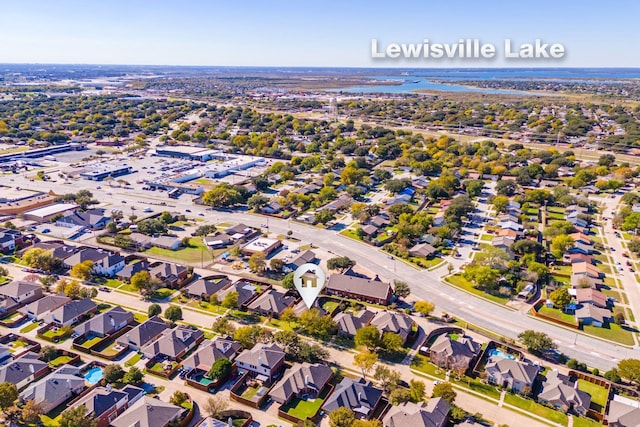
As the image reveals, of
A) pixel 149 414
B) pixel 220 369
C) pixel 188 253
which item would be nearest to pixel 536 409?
pixel 220 369

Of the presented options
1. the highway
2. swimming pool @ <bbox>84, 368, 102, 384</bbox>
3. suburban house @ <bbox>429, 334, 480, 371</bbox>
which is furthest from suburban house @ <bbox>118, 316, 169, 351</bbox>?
the highway

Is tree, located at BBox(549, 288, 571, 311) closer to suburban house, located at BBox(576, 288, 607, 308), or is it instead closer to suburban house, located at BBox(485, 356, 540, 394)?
suburban house, located at BBox(576, 288, 607, 308)

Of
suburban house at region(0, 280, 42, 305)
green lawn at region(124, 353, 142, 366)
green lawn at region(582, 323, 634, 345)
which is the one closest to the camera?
green lawn at region(124, 353, 142, 366)

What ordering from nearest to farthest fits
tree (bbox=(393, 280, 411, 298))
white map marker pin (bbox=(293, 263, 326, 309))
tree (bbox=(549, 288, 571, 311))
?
1. white map marker pin (bbox=(293, 263, 326, 309))
2. tree (bbox=(549, 288, 571, 311))
3. tree (bbox=(393, 280, 411, 298))

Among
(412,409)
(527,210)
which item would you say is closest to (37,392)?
(412,409)

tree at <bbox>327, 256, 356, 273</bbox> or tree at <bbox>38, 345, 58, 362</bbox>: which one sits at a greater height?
tree at <bbox>327, 256, 356, 273</bbox>

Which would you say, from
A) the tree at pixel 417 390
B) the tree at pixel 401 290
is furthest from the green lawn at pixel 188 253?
the tree at pixel 417 390

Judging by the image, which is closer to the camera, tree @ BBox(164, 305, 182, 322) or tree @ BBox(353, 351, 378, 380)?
tree @ BBox(353, 351, 378, 380)
